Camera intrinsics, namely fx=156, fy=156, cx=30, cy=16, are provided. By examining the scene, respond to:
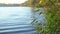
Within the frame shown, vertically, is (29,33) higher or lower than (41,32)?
higher

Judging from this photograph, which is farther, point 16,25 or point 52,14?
point 16,25

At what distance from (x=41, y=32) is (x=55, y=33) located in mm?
125

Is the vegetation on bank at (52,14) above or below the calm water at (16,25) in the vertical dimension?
below

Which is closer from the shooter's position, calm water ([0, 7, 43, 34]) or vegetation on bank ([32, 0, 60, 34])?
vegetation on bank ([32, 0, 60, 34])

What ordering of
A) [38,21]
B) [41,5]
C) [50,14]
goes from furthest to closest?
[38,21] → [41,5] → [50,14]

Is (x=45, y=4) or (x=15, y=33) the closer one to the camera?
(x=45, y=4)

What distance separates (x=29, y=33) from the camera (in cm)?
360

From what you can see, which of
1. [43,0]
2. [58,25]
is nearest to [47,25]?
[58,25]

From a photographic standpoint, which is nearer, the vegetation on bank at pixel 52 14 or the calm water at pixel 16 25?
the vegetation on bank at pixel 52 14

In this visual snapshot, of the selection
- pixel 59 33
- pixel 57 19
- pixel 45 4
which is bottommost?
pixel 59 33

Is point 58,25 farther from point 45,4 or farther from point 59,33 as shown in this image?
point 45,4

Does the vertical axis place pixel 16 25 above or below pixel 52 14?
above

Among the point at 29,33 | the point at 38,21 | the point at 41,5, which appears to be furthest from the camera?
the point at 29,33

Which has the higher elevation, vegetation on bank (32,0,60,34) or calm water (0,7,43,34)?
calm water (0,7,43,34)
